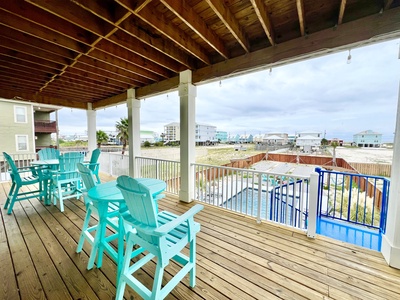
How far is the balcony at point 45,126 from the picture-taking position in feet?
39.3

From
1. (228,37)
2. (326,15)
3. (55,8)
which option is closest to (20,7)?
(55,8)

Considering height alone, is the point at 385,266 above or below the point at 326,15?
below

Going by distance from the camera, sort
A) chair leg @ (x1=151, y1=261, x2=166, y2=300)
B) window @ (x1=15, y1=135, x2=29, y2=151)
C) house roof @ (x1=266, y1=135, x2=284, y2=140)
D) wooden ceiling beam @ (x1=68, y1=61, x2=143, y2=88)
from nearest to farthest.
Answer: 1. chair leg @ (x1=151, y1=261, x2=166, y2=300)
2. wooden ceiling beam @ (x1=68, y1=61, x2=143, y2=88)
3. house roof @ (x1=266, y1=135, x2=284, y2=140)
4. window @ (x1=15, y1=135, x2=29, y2=151)

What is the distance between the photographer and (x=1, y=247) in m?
1.96

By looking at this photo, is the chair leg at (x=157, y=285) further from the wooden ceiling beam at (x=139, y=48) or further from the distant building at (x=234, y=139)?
the distant building at (x=234, y=139)

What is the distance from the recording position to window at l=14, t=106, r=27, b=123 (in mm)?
9062

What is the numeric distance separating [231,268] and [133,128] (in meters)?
3.99

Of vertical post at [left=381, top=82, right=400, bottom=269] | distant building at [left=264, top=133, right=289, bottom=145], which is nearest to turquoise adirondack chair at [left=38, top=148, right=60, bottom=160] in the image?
distant building at [left=264, top=133, right=289, bottom=145]

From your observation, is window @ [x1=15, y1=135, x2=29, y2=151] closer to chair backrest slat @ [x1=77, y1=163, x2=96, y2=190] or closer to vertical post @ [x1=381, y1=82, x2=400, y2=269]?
chair backrest slat @ [x1=77, y1=163, x2=96, y2=190]

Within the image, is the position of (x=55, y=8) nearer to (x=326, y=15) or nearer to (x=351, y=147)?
(x=326, y=15)

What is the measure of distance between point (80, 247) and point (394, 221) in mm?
3400

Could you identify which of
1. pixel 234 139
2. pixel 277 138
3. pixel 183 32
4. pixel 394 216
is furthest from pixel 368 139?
pixel 183 32

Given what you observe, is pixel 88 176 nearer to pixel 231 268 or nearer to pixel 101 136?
pixel 231 268

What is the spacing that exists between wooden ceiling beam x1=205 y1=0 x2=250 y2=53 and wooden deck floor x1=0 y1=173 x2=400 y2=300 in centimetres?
264
